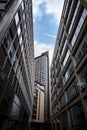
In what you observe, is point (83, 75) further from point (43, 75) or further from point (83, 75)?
Answer: point (43, 75)

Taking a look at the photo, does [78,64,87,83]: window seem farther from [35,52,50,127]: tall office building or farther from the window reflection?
[35,52,50,127]: tall office building

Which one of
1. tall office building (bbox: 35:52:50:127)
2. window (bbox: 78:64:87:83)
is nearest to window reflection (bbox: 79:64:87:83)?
window (bbox: 78:64:87:83)

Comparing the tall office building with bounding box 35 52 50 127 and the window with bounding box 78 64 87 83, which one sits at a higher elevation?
the tall office building with bounding box 35 52 50 127

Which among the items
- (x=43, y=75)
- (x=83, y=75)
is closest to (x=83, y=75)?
(x=83, y=75)

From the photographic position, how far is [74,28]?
56.9 feet

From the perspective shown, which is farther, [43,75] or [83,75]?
[43,75]

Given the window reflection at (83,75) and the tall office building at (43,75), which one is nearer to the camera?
the window reflection at (83,75)

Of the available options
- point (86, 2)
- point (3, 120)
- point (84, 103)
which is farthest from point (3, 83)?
point (86, 2)

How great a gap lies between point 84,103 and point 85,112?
3.08 feet

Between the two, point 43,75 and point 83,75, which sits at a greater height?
point 43,75

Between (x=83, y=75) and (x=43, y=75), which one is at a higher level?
(x=43, y=75)

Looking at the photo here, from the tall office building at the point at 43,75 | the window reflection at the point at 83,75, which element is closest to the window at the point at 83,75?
the window reflection at the point at 83,75

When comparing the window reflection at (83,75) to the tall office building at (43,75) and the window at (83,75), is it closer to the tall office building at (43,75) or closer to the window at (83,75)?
the window at (83,75)

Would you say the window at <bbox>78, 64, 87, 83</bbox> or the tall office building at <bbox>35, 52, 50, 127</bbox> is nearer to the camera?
the window at <bbox>78, 64, 87, 83</bbox>
